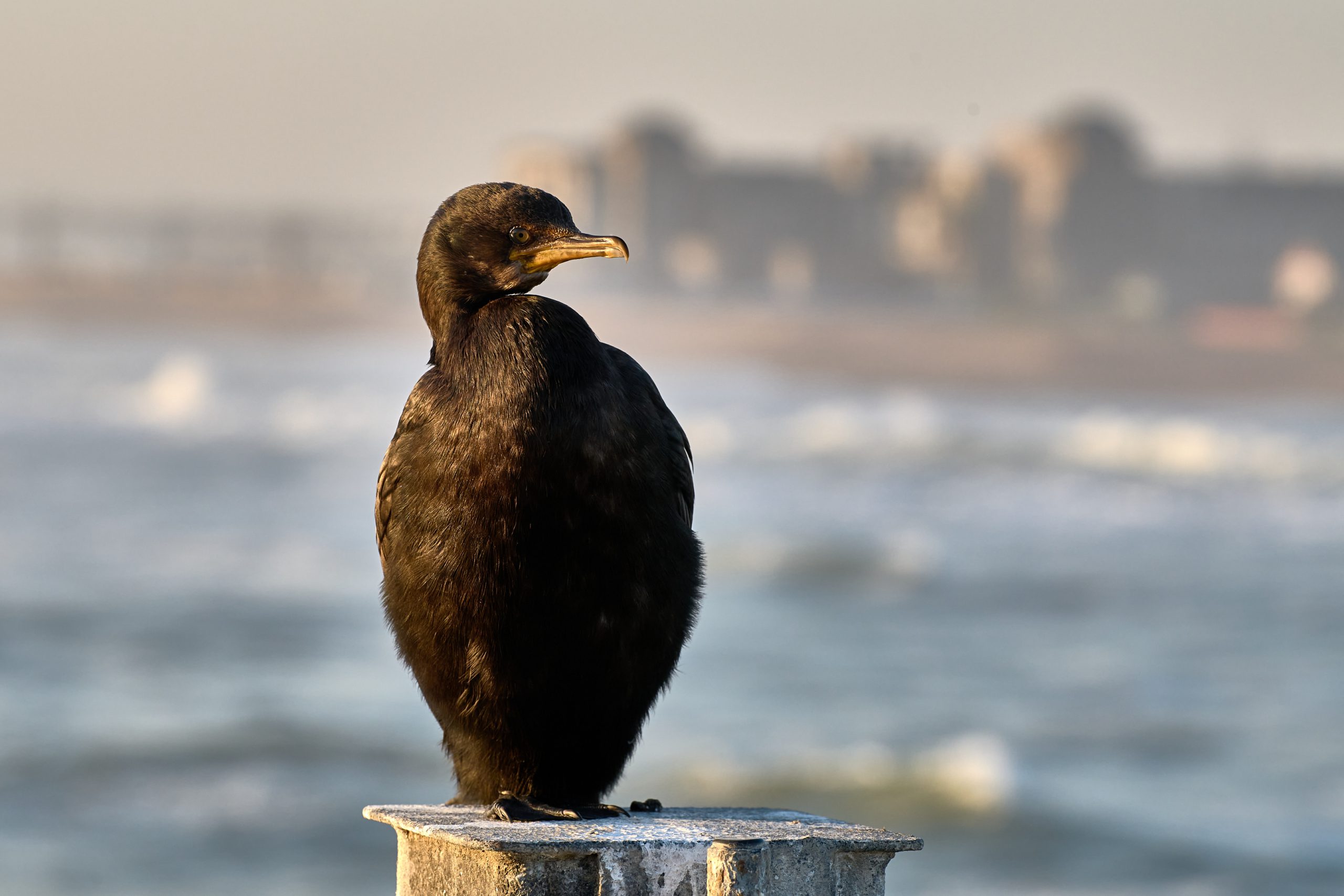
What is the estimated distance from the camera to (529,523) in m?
3.92

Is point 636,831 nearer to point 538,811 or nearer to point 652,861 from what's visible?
point 652,861

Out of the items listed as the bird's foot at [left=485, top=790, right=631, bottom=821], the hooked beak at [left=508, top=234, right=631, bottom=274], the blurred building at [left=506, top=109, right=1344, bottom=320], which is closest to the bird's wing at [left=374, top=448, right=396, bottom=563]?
the hooked beak at [left=508, top=234, right=631, bottom=274]

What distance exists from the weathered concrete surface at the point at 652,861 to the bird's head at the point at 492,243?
1226 mm

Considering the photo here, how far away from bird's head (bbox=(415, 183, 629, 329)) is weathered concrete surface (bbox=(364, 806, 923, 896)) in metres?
1.23

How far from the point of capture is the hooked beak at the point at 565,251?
393 cm

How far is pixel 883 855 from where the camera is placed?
3.56 meters

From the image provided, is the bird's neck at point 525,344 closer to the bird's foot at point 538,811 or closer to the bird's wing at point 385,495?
the bird's wing at point 385,495

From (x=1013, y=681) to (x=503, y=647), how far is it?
18.8m

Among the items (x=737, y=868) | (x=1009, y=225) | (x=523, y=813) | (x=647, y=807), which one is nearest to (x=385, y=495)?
(x=523, y=813)

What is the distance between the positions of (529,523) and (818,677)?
60.4 ft

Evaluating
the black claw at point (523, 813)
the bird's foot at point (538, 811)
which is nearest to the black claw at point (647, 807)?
the bird's foot at point (538, 811)

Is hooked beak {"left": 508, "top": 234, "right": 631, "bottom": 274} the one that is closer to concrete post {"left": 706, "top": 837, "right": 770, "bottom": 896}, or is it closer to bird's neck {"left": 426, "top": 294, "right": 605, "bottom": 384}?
bird's neck {"left": 426, "top": 294, "right": 605, "bottom": 384}

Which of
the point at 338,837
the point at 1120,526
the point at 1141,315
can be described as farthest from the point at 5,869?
the point at 1141,315

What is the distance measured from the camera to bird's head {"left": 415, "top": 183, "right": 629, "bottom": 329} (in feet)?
13.2
